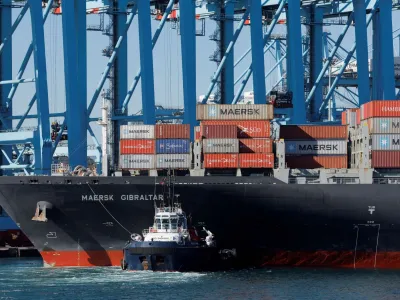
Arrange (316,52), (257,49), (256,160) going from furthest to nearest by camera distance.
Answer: (316,52) < (257,49) < (256,160)

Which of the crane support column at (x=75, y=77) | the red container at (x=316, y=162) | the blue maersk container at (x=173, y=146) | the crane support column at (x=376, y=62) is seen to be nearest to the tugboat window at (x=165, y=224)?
the blue maersk container at (x=173, y=146)

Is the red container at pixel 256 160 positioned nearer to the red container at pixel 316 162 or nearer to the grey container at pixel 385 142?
the red container at pixel 316 162

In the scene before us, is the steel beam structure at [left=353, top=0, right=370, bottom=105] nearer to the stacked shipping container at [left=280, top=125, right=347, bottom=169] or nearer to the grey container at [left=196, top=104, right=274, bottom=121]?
the stacked shipping container at [left=280, top=125, right=347, bottom=169]

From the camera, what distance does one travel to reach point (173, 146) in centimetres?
7156

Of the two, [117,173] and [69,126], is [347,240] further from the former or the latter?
[69,126]

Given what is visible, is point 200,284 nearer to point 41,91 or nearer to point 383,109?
point 383,109

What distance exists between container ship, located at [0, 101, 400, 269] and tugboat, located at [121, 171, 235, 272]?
1.61 m

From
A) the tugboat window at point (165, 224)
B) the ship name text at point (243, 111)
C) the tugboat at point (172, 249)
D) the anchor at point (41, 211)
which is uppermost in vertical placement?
the ship name text at point (243, 111)


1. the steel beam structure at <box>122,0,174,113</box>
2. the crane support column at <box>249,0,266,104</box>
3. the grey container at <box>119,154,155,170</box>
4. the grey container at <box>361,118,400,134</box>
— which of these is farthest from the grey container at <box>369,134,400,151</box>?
the steel beam structure at <box>122,0,174,113</box>

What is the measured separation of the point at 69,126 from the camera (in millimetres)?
83250

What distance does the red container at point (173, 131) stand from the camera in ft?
235

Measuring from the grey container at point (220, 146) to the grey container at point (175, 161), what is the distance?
1634 millimetres

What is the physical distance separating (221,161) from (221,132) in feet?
5.06

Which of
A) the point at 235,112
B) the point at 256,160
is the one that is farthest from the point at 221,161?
the point at 235,112
